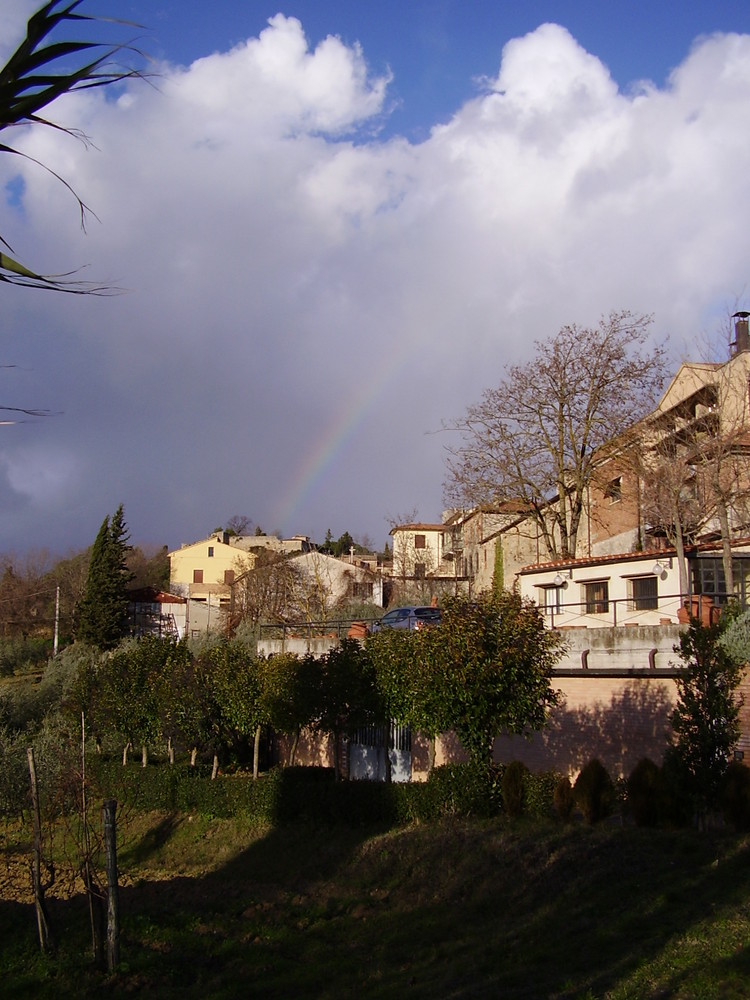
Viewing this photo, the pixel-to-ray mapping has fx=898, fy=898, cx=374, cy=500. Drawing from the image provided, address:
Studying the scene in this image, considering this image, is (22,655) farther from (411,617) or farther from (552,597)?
(552,597)

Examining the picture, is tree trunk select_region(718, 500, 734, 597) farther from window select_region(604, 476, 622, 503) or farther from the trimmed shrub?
the trimmed shrub

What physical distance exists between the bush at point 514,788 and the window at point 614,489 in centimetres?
1850

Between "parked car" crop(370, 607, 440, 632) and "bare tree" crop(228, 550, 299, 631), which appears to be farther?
"bare tree" crop(228, 550, 299, 631)

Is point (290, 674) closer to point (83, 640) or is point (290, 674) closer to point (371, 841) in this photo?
point (371, 841)

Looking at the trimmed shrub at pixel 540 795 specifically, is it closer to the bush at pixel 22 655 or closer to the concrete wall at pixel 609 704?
the concrete wall at pixel 609 704

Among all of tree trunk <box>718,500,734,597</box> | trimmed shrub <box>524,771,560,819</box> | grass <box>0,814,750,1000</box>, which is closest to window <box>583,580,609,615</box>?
tree trunk <box>718,500,734,597</box>

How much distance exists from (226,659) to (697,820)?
15766 mm

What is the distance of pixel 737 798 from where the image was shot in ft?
44.4

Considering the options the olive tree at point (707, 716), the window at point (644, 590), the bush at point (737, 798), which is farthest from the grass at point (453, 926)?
the window at point (644, 590)

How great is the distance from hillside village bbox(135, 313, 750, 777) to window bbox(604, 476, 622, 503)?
3.1 inches

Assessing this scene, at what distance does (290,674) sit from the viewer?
77.0 feet

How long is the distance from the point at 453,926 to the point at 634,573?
16.7 m

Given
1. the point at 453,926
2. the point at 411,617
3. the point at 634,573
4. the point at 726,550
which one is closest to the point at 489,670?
the point at 453,926

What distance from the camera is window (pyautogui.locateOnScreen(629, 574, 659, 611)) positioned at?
26.6m
